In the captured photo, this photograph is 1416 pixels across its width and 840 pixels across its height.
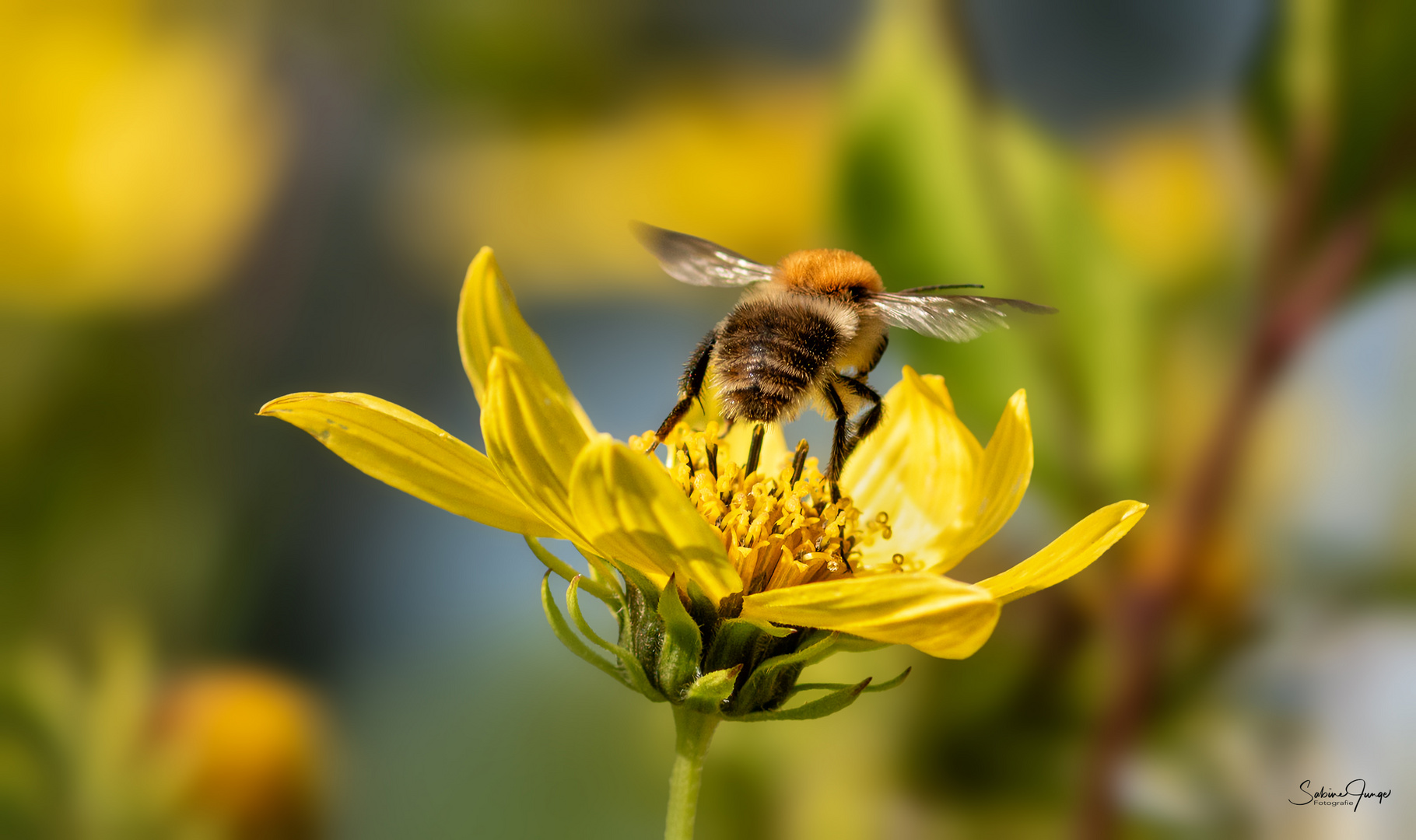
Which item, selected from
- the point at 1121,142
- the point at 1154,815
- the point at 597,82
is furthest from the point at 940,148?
the point at 1154,815

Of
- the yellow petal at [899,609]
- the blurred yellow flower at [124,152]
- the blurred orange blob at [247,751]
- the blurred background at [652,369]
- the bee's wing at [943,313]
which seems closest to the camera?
the yellow petal at [899,609]

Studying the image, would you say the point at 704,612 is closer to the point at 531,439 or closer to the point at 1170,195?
the point at 531,439

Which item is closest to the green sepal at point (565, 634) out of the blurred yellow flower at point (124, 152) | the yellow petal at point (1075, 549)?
the yellow petal at point (1075, 549)

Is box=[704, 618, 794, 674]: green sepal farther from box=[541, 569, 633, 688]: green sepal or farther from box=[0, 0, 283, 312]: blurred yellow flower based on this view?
box=[0, 0, 283, 312]: blurred yellow flower

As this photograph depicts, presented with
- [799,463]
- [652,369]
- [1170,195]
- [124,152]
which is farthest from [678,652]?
[124,152]

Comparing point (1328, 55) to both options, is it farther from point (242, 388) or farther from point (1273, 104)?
point (242, 388)

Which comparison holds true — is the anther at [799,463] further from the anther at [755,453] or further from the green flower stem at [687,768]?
the green flower stem at [687,768]

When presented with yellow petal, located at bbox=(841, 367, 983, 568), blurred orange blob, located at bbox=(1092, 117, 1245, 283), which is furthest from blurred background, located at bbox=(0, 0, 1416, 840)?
yellow petal, located at bbox=(841, 367, 983, 568)
